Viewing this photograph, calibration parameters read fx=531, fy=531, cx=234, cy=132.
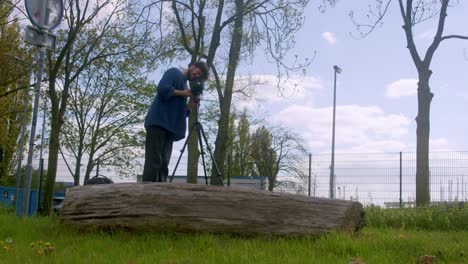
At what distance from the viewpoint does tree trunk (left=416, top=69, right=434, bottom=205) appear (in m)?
13.3

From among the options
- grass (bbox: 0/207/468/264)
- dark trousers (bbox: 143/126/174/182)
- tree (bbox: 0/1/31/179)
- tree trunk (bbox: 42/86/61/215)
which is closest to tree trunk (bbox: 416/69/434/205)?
dark trousers (bbox: 143/126/174/182)

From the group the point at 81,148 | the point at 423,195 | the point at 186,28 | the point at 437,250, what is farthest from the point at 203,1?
the point at 81,148

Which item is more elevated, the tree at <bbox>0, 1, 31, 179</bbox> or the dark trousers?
the tree at <bbox>0, 1, 31, 179</bbox>

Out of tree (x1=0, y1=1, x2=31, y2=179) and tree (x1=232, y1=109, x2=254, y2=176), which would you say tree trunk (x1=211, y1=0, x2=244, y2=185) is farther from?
tree (x1=232, y1=109, x2=254, y2=176)

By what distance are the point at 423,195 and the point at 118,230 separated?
10021 millimetres

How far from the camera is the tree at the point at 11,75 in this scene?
19.7 m

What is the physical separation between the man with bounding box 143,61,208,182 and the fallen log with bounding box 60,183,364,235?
3.43 ft

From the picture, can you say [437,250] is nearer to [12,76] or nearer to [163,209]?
[163,209]

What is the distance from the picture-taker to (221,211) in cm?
484

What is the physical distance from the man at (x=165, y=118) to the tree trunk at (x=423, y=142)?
28.5 feet

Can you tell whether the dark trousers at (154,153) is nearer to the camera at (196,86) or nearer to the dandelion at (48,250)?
the camera at (196,86)

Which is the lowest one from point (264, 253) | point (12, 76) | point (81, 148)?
point (264, 253)

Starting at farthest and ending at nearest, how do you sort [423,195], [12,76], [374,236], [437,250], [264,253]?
[12,76] < [423,195] < [374,236] < [437,250] < [264,253]

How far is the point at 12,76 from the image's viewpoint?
67.5 feet
